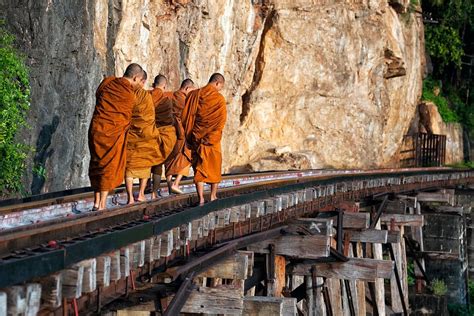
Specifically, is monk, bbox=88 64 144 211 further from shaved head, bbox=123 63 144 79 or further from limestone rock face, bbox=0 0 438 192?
limestone rock face, bbox=0 0 438 192

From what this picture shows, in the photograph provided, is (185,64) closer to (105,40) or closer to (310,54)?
(105,40)

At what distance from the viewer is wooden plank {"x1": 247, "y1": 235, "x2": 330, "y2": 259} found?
10.1 meters

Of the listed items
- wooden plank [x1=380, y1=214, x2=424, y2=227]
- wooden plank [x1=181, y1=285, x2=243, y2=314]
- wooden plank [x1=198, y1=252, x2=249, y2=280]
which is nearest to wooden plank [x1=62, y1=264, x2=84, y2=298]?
wooden plank [x1=181, y1=285, x2=243, y2=314]

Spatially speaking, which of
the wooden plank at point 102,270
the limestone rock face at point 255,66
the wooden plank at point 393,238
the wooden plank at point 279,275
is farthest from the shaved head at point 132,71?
the wooden plank at point 393,238

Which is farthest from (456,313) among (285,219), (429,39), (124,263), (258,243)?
(429,39)

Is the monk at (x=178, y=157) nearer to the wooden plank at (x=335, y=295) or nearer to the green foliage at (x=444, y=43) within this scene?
the wooden plank at (x=335, y=295)

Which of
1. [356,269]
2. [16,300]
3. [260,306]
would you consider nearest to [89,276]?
[16,300]

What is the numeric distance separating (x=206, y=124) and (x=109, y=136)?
206 centimetres

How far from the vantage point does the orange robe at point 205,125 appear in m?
9.95

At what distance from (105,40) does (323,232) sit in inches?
217

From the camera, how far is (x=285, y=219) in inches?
450

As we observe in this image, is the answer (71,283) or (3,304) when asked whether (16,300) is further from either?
(71,283)

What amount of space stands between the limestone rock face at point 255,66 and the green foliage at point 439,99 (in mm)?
2515

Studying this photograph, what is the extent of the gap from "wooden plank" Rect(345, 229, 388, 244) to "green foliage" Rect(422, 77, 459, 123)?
1020 inches
